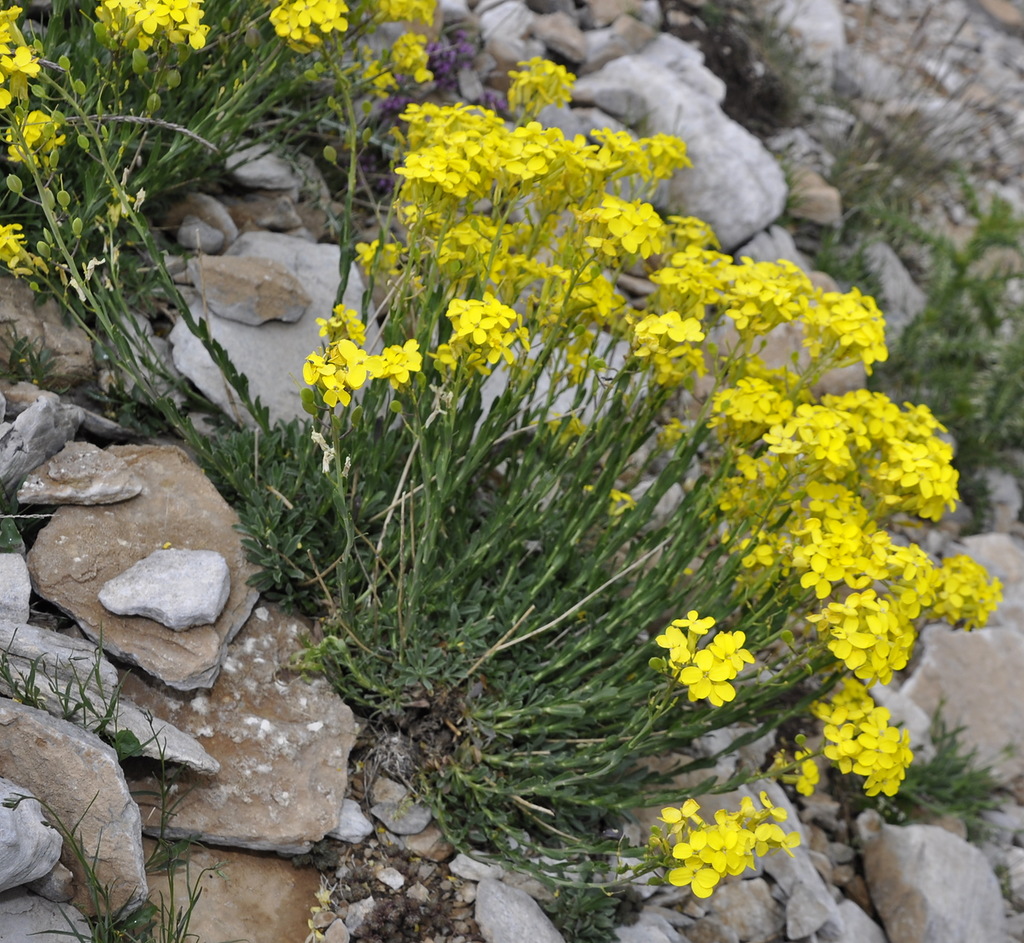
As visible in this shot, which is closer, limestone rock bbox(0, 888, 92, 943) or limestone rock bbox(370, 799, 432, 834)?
limestone rock bbox(0, 888, 92, 943)

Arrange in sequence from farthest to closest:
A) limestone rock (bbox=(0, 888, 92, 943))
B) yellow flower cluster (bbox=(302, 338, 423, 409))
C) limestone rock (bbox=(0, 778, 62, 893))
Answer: yellow flower cluster (bbox=(302, 338, 423, 409)) < limestone rock (bbox=(0, 888, 92, 943)) < limestone rock (bbox=(0, 778, 62, 893))

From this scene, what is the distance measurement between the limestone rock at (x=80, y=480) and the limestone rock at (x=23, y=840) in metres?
0.85

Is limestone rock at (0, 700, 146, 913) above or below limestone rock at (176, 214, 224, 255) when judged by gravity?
below

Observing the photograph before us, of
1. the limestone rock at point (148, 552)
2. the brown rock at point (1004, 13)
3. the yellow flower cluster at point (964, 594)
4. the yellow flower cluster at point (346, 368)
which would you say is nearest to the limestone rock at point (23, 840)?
the limestone rock at point (148, 552)

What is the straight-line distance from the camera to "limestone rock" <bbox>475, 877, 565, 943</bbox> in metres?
2.54

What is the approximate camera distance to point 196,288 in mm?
3445

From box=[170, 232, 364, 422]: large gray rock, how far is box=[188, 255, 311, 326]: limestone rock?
0.04 m

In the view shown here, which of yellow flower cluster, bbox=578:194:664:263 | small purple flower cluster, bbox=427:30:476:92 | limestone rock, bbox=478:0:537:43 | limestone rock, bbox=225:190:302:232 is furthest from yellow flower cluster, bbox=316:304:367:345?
limestone rock, bbox=478:0:537:43

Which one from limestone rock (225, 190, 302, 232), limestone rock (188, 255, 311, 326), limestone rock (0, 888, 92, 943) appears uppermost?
limestone rock (188, 255, 311, 326)

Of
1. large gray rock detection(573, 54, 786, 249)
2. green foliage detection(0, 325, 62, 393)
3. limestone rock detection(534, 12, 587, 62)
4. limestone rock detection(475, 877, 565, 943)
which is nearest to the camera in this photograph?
limestone rock detection(475, 877, 565, 943)

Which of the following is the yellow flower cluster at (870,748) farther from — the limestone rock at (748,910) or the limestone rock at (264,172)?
the limestone rock at (264,172)

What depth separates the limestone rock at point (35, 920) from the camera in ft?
6.56

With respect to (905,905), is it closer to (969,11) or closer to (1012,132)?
(1012,132)

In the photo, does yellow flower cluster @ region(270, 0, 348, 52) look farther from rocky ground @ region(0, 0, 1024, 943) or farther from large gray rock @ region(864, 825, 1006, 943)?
large gray rock @ region(864, 825, 1006, 943)
